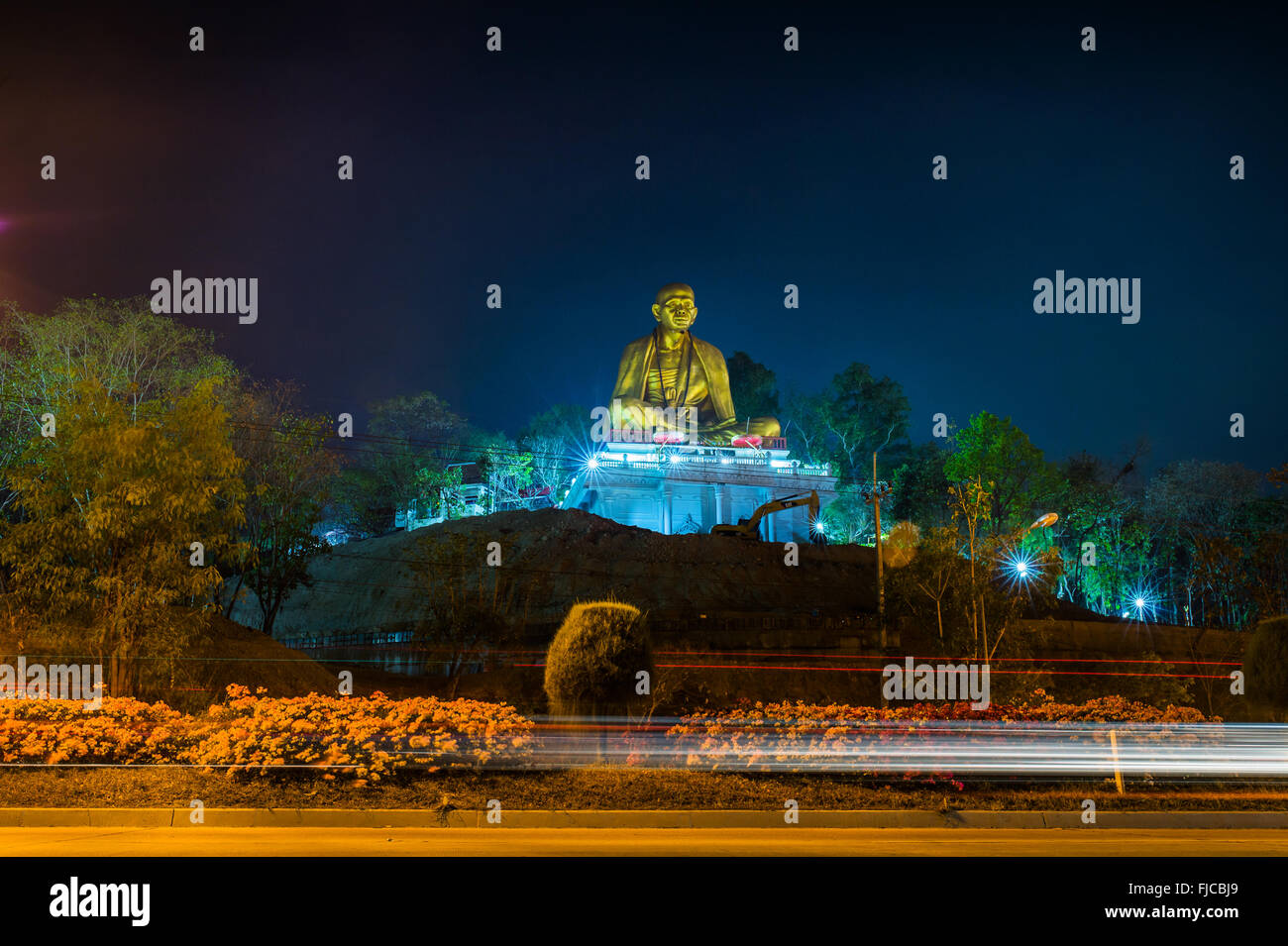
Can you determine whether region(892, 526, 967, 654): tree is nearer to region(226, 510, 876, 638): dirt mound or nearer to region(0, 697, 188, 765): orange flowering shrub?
region(226, 510, 876, 638): dirt mound

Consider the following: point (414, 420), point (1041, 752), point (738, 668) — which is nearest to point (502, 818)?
point (1041, 752)

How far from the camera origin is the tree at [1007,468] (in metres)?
53.1

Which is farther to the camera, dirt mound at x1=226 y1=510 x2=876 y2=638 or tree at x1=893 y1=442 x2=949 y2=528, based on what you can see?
tree at x1=893 y1=442 x2=949 y2=528

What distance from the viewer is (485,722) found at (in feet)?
46.3

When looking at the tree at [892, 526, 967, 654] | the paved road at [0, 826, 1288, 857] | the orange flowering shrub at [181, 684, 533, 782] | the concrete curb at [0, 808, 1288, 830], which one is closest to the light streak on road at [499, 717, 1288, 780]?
the orange flowering shrub at [181, 684, 533, 782]

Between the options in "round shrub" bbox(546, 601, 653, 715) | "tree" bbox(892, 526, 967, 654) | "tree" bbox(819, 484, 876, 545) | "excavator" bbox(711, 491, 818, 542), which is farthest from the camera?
"tree" bbox(819, 484, 876, 545)

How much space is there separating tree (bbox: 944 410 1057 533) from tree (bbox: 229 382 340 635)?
32087mm

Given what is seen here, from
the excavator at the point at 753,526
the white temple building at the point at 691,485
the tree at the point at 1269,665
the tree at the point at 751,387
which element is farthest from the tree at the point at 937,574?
the tree at the point at 751,387

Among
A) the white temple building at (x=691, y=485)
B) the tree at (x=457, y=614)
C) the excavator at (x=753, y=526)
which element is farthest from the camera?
the white temple building at (x=691, y=485)

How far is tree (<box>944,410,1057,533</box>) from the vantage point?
5309 cm

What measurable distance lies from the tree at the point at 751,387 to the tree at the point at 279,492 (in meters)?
37.6

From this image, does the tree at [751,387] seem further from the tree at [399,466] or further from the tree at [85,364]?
the tree at [85,364]

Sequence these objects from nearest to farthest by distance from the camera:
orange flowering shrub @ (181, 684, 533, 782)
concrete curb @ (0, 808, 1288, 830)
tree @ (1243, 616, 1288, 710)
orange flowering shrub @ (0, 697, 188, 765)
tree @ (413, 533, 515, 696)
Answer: concrete curb @ (0, 808, 1288, 830)
orange flowering shrub @ (181, 684, 533, 782)
orange flowering shrub @ (0, 697, 188, 765)
tree @ (1243, 616, 1288, 710)
tree @ (413, 533, 515, 696)

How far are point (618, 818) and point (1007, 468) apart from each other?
46.0 m
